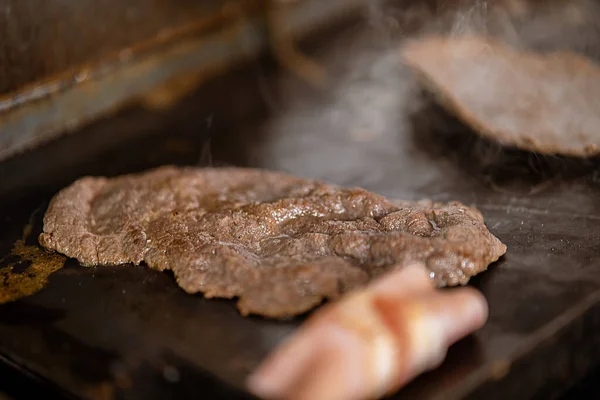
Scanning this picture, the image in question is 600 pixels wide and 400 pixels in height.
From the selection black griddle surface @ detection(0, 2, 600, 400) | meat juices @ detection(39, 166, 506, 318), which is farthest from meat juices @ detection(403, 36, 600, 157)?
meat juices @ detection(39, 166, 506, 318)

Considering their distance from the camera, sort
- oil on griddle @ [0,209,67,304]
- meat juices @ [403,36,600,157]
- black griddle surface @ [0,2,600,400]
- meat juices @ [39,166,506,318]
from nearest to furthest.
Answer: black griddle surface @ [0,2,600,400], meat juices @ [39,166,506,318], oil on griddle @ [0,209,67,304], meat juices @ [403,36,600,157]

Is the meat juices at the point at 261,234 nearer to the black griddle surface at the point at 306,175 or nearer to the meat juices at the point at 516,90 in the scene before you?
the black griddle surface at the point at 306,175

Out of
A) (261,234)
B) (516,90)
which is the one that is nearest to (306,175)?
(261,234)

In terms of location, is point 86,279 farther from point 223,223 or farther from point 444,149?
point 444,149

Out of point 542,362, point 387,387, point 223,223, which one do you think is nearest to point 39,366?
point 223,223

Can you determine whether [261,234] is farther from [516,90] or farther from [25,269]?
[516,90]

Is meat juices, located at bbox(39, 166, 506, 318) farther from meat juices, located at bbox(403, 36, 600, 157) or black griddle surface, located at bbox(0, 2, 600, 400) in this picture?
meat juices, located at bbox(403, 36, 600, 157)

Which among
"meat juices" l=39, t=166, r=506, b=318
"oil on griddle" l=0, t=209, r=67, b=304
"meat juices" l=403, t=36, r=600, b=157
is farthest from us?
"meat juices" l=403, t=36, r=600, b=157
